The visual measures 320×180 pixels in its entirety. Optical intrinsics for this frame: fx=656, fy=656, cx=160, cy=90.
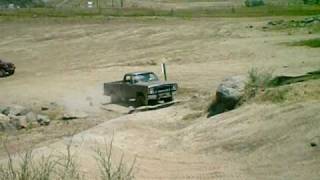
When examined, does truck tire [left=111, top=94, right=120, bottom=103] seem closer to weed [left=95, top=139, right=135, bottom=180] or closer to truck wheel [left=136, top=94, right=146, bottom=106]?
truck wheel [left=136, top=94, right=146, bottom=106]

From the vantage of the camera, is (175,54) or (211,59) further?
(175,54)

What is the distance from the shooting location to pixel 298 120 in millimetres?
15688

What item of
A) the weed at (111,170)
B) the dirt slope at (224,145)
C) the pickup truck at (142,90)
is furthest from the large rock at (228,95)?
the pickup truck at (142,90)

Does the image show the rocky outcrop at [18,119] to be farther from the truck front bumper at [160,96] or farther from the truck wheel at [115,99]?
the truck front bumper at [160,96]

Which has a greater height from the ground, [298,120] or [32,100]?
[298,120]

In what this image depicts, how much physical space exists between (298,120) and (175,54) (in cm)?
2904

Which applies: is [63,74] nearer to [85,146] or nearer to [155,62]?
[155,62]

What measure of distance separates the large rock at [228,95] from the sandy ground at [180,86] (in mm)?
583

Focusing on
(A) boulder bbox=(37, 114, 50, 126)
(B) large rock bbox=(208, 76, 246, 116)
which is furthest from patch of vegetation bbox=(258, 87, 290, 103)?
(A) boulder bbox=(37, 114, 50, 126)

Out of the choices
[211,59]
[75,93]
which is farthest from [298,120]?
[211,59]

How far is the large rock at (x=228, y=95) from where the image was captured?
19.6m

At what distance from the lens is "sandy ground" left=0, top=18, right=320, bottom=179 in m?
14.5

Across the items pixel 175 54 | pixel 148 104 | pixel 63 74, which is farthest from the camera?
pixel 175 54

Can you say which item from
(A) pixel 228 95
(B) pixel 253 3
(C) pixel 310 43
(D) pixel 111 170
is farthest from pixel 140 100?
(B) pixel 253 3
